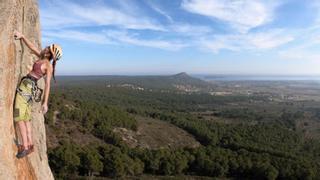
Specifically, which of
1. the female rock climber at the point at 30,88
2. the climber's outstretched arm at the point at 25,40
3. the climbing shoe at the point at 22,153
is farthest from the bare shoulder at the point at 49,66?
the climbing shoe at the point at 22,153

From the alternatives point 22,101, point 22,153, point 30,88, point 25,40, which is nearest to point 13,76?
point 30,88

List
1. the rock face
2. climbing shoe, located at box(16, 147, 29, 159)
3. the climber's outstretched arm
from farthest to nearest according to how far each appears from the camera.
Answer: the climber's outstretched arm < climbing shoe, located at box(16, 147, 29, 159) < the rock face

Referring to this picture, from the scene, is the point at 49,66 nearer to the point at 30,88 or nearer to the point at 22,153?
the point at 30,88

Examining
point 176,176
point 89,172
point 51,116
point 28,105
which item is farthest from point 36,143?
point 51,116

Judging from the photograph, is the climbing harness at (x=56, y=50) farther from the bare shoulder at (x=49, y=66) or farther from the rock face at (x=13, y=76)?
the rock face at (x=13, y=76)

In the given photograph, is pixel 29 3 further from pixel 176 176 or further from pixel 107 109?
pixel 107 109

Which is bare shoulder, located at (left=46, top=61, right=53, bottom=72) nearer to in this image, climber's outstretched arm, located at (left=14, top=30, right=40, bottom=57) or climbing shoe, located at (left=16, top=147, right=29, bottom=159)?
climber's outstretched arm, located at (left=14, top=30, right=40, bottom=57)

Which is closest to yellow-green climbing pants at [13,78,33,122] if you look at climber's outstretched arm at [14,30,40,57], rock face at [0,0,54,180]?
rock face at [0,0,54,180]

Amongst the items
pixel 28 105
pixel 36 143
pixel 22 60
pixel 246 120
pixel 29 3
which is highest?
pixel 29 3

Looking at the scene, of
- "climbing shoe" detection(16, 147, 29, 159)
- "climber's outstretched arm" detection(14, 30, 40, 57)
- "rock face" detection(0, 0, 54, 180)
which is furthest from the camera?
"climber's outstretched arm" detection(14, 30, 40, 57)
